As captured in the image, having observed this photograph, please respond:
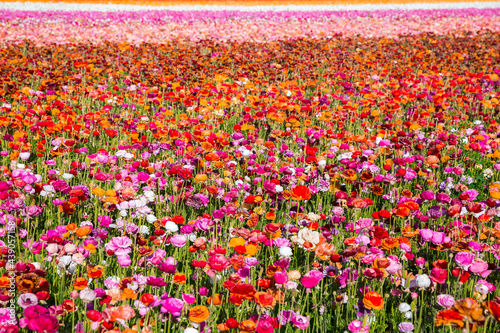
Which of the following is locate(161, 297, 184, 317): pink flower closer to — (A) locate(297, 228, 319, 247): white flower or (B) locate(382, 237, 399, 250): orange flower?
(A) locate(297, 228, 319, 247): white flower

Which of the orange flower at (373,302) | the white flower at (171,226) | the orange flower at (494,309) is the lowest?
the orange flower at (373,302)

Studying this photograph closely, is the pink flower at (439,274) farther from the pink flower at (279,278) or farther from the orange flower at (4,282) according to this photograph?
the orange flower at (4,282)

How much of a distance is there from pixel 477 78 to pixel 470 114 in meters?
1.53

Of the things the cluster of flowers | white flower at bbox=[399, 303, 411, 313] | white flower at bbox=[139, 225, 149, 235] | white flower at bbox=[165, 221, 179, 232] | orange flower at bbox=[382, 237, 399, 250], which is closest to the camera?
white flower at bbox=[399, 303, 411, 313]

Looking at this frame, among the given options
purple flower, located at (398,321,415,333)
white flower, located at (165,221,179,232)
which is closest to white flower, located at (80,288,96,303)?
white flower, located at (165,221,179,232)

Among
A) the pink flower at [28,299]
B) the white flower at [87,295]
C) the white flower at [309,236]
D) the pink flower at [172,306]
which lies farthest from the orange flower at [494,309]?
the pink flower at [28,299]

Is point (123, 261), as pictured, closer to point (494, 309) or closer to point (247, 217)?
point (247, 217)

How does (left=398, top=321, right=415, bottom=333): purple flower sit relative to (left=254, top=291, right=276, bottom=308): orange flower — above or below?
below

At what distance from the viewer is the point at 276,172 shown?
3.07 m

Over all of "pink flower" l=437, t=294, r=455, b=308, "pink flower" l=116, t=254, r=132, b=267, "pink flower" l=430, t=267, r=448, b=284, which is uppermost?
"pink flower" l=430, t=267, r=448, b=284

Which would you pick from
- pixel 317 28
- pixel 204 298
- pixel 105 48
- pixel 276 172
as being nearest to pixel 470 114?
pixel 276 172

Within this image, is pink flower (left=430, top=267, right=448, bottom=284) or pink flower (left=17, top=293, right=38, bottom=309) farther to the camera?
pink flower (left=430, top=267, right=448, bottom=284)

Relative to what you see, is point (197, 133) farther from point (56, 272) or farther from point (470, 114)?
point (470, 114)

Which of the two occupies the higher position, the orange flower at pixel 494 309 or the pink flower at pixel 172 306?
the orange flower at pixel 494 309
